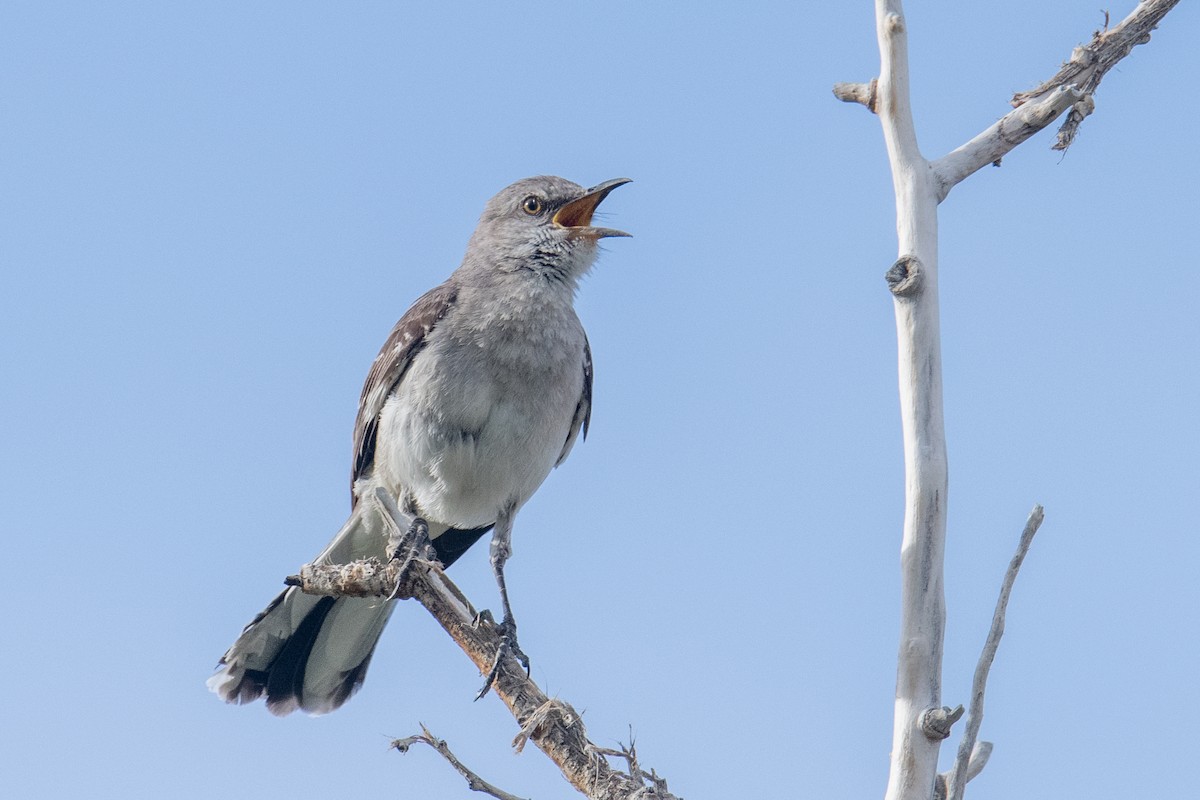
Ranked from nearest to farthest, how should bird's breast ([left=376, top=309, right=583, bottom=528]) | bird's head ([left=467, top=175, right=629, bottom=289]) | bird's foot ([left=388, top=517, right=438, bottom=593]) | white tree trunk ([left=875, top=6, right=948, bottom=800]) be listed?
white tree trunk ([left=875, top=6, right=948, bottom=800]), bird's foot ([left=388, top=517, right=438, bottom=593]), bird's breast ([left=376, top=309, right=583, bottom=528]), bird's head ([left=467, top=175, right=629, bottom=289])

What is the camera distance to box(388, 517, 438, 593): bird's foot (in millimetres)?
5734

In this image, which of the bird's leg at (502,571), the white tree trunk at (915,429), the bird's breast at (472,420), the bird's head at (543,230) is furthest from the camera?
the bird's head at (543,230)

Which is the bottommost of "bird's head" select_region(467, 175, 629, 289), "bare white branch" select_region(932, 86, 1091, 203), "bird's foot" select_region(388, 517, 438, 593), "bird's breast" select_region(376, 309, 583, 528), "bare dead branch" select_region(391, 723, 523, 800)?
"bare dead branch" select_region(391, 723, 523, 800)

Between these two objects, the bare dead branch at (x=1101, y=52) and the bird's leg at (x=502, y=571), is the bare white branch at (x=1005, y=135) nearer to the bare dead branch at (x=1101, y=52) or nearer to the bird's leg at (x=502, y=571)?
the bare dead branch at (x=1101, y=52)

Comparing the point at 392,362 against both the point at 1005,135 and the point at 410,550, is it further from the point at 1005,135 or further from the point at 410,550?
the point at 1005,135

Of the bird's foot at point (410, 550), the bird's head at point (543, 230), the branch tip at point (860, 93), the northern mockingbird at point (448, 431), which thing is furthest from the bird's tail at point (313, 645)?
the branch tip at point (860, 93)

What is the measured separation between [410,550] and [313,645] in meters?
2.07

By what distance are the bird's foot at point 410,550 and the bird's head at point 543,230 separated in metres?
2.23

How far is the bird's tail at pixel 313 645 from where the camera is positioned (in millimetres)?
7371

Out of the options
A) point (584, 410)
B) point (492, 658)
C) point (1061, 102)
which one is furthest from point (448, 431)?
point (1061, 102)

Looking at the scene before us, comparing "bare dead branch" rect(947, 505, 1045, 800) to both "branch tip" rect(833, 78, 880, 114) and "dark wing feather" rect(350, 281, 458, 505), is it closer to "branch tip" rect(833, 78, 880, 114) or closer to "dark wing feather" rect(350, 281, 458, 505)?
"branch tip" rect(833, 78, 880, 114)

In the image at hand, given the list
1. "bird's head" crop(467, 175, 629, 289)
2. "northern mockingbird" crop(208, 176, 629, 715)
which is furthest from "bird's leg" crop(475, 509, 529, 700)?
"bird's head" crop(467, 175, 629, 289)

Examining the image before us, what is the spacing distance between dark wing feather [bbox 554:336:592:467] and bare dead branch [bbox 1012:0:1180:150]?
356 cm

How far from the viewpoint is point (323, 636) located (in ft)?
24.7
